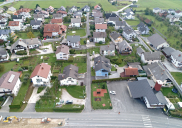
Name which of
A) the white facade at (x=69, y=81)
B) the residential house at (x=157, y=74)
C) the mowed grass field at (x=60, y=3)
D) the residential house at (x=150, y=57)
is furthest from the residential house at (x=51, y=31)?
the mowed grass field at (x=60, y=3)

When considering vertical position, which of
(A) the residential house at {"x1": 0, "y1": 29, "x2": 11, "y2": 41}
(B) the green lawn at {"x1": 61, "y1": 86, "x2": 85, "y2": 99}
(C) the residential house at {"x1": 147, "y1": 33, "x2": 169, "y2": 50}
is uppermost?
(A) the residential house at {"x1": 0, "y1": 29, "x2": 11, "y2": 41}

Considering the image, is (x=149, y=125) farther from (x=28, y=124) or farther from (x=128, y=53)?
(x=128, y=53)

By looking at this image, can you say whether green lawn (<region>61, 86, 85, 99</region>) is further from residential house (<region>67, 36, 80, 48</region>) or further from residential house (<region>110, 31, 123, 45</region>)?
residential house (<region>110, 31, 123, 45</region>)

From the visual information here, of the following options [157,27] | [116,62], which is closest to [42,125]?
[116,62]

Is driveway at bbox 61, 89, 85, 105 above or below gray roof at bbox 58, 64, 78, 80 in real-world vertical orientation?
below

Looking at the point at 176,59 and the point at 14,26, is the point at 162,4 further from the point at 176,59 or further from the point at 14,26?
the point at 14,26

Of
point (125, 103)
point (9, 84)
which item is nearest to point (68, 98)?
point (125, 103)

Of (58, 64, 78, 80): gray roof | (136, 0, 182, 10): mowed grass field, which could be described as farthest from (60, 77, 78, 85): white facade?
(136, 0, 182, 10): mowed grass field
